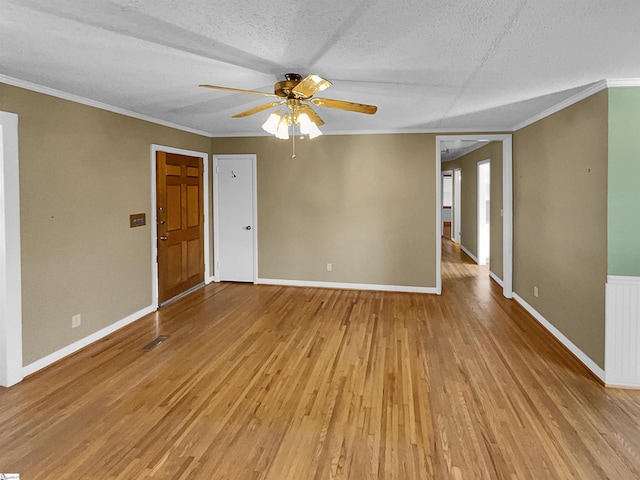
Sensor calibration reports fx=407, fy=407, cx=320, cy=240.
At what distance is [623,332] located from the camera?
299 centimetres

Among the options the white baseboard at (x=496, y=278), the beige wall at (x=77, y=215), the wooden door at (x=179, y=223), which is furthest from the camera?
the white baseboard at (x=496, y=278)

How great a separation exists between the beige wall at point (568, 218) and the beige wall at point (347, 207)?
1266 millimetres

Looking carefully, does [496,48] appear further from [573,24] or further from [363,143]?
[363,143]

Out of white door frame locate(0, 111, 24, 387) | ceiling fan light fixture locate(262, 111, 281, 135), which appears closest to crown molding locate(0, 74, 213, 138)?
white door frame locate(0, 111, 24, 387)

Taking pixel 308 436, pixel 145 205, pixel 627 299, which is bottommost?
pixel 308 436

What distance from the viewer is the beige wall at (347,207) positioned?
18.6 ft

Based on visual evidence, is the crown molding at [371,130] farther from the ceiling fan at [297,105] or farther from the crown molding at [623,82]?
the ceiling fan at [297,105]

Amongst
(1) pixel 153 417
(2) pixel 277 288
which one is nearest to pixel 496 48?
(1) pixel 153 417

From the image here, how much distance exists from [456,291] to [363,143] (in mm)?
2505

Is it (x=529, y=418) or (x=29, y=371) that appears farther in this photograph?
(x=29, y=371)

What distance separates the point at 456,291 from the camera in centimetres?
588

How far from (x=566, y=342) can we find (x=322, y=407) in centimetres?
247

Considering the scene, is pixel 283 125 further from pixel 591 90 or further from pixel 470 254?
pixel 470 254

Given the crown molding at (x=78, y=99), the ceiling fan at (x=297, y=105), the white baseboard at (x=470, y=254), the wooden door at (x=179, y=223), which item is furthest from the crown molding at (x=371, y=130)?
the white baseboard at (x=470, y=254)
